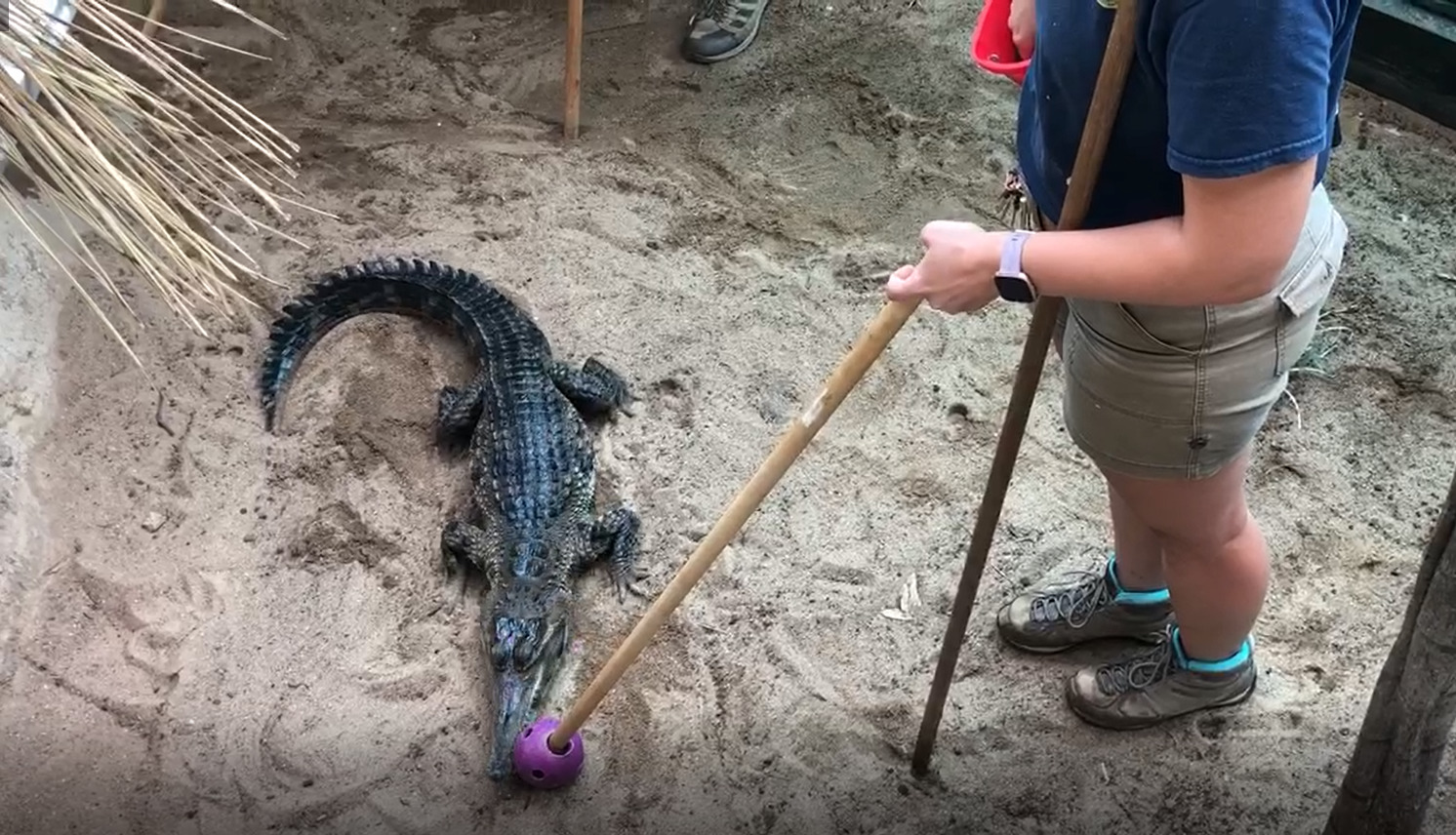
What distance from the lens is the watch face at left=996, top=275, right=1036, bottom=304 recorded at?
1.12m

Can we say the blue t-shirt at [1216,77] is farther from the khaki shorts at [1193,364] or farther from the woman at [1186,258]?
the khaki shorts at [1193,364]

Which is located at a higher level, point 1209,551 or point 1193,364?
point 1193,364

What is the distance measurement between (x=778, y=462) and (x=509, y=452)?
1.14m

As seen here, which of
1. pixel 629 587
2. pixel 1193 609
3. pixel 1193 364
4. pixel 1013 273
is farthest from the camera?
pixel 629 587

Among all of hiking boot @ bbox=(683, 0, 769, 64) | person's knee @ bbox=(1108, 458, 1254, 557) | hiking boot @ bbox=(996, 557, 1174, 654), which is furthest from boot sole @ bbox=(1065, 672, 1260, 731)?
hiking boot @ bbox=(683, 0, 769, 64)

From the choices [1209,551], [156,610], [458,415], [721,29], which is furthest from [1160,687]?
[721,29]

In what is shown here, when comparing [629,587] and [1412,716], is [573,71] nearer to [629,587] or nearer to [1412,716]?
[629,587]

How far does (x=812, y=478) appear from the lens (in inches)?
93.7

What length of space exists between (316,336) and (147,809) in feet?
3.73

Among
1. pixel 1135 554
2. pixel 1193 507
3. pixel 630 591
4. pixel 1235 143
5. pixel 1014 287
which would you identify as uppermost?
pixel 1235 143

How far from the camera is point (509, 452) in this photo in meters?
2.39

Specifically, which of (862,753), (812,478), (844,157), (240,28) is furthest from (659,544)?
(240,28)

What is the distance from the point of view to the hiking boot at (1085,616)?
199 centimetres

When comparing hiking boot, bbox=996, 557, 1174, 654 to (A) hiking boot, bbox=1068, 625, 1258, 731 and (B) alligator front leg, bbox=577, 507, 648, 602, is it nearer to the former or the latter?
(A) hiking boot, bbox=1068, 625, 1258, 731
